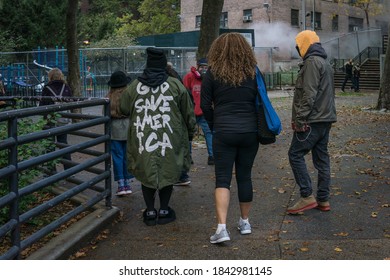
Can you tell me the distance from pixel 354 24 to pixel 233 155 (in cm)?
5483

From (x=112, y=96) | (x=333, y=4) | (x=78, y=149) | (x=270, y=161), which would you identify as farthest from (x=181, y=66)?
(x=333, y=4)

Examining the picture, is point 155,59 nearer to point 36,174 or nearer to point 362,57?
point 36,174

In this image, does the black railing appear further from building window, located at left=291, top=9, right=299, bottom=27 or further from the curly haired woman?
the curly haired woman

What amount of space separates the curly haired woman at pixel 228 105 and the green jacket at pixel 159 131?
0.63 m

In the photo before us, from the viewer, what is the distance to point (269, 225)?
5906 millimetres

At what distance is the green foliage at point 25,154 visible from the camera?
5.49 meters

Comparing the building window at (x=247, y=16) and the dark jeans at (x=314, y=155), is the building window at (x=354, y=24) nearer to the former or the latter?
the building window at (x=247, y=16)

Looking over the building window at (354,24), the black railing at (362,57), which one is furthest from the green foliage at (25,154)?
the building window at (354,24)

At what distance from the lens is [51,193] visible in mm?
7297

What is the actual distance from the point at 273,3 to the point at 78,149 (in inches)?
1680

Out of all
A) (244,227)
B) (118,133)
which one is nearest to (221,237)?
(244,227)

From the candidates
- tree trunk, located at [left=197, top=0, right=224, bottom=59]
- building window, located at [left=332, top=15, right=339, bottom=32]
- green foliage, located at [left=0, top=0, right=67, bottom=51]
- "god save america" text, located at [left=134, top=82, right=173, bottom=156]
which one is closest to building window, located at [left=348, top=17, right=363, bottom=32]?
building window, located at [left=332, top=15, right=339, bottom=32]

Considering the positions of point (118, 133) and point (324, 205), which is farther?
point (118, 133)

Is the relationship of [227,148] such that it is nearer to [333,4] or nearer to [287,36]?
[287,36]
